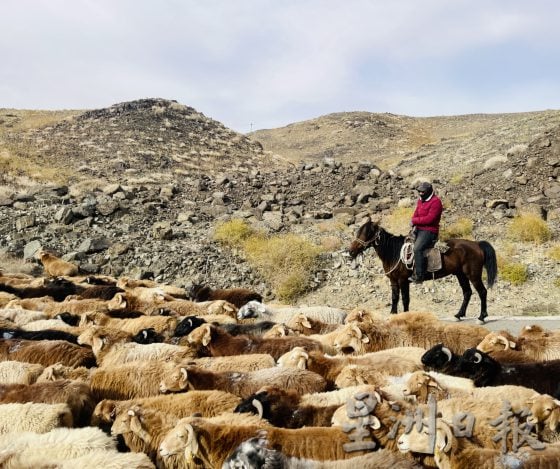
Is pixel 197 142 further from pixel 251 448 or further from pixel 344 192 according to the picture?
pixel 251 448

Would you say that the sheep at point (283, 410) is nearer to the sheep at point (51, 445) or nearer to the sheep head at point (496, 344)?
the sheep at point (51, 445)

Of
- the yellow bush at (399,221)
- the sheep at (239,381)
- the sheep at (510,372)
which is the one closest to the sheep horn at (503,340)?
the sheep at (510,372)

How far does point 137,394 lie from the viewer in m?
6.82

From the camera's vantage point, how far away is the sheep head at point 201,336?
816 cm

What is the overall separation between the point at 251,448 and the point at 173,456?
3.75 feet

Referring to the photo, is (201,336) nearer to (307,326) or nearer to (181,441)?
(307,326)

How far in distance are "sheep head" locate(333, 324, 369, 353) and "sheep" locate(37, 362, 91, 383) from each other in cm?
365

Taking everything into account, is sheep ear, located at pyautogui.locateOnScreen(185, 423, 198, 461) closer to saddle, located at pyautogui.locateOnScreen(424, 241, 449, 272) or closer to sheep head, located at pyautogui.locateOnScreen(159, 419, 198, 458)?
sheep head, located at pyautogui.locateOnScreen(159, 419, 198, 458)

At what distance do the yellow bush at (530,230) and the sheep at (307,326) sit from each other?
10.1 meters

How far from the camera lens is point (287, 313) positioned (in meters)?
11.1

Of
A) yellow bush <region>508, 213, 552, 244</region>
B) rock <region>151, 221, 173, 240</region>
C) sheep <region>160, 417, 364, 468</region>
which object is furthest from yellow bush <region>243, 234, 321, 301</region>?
sheep <region>160, 417, 364, 468</region>

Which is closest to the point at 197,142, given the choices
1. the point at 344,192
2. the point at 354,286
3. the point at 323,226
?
the point at 344,192

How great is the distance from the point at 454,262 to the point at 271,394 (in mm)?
8119

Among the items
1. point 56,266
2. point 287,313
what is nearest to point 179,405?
point 287,313
